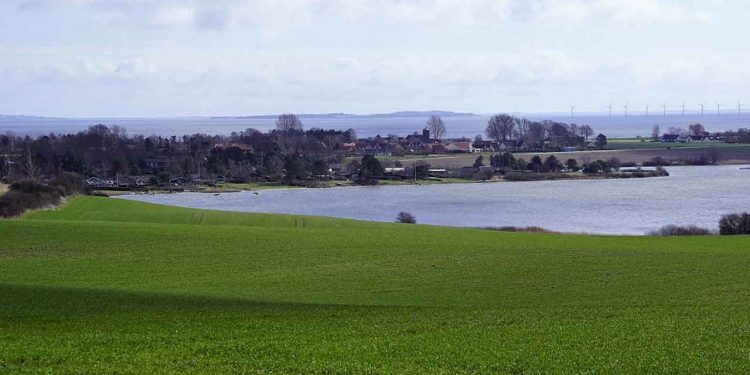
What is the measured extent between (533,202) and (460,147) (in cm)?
6693

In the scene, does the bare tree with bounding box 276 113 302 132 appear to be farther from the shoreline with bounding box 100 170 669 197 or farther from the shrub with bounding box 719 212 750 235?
the shrub with bounding box 719 212 750 235

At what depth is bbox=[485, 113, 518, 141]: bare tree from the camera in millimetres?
159650

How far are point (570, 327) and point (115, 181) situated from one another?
275 feet

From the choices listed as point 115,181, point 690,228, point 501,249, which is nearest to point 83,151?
point 115,181

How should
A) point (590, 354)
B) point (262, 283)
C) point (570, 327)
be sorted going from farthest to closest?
point (262, 283) < point (570, 327) < point (590, 354)

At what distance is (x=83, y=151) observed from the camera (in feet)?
360

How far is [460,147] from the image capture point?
137 m

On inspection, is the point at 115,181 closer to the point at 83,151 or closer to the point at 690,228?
the point at 83,151

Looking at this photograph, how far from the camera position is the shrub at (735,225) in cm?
4347

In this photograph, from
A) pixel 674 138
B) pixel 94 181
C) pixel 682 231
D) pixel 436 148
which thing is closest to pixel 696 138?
pixel 674 138

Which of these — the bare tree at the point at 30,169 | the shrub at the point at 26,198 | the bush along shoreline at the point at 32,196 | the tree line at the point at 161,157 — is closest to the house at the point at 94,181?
the tree line at the point at 161,157

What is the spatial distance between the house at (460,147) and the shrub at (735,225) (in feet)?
296

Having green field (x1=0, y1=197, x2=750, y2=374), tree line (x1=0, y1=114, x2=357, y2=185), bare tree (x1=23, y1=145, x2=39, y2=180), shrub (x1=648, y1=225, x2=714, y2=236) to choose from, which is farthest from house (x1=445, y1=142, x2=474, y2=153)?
green field (x1=0, y1=197, x2=750, y2=374)

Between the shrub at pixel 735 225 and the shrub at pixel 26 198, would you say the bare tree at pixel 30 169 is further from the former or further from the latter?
the shrub at pixel 735 225
